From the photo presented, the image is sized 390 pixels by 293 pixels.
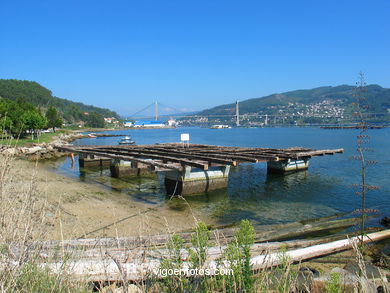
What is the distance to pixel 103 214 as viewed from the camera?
11867 millimetres

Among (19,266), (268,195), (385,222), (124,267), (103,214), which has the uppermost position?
(19,266)

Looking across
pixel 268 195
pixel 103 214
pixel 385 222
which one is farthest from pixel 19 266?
pixel 268 195

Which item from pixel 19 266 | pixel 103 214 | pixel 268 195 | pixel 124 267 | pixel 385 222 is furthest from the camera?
pixel 268 195

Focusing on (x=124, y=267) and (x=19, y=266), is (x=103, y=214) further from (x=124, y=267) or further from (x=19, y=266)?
(x=19, y=266)

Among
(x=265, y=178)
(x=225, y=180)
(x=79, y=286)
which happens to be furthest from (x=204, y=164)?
(x=79, y=286)

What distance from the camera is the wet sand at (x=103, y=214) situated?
929cm

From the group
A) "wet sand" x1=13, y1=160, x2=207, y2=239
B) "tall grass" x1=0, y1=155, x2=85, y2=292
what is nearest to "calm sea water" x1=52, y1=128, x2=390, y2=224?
"wet sand" x1=13, y1=160, x2=207, y2=239

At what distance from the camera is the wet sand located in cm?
929

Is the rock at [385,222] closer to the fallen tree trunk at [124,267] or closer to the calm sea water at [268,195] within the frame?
the calm sea water at [268,195]

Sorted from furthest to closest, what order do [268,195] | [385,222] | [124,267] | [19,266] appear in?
[268,195], [385,222], [124,267], [19,266]

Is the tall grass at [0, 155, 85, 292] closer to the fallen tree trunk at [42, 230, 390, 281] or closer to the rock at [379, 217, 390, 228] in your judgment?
the fallen tree trunk at [42, 230, 390, 281]

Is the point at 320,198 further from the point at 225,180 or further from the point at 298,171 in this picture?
the point at 298,171

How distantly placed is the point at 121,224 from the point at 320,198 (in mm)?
11078

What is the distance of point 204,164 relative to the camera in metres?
14.8
